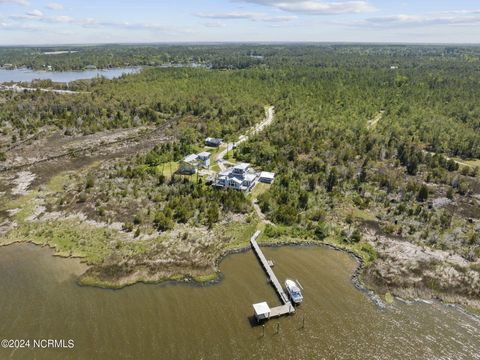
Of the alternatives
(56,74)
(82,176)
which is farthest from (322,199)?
(56,74)

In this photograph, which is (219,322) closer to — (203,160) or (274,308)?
(274,308)

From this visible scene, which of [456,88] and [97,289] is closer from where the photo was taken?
[97,289]

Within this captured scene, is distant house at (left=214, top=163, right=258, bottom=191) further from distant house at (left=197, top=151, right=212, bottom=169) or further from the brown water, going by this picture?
the brown water

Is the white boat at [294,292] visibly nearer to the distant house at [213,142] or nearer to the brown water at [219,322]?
the brown water at [219,322]

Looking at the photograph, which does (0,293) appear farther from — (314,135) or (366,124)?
(366,124)

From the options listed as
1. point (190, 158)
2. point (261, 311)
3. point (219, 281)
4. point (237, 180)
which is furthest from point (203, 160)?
point (261, 311)

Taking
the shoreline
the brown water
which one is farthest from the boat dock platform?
the shoreline
